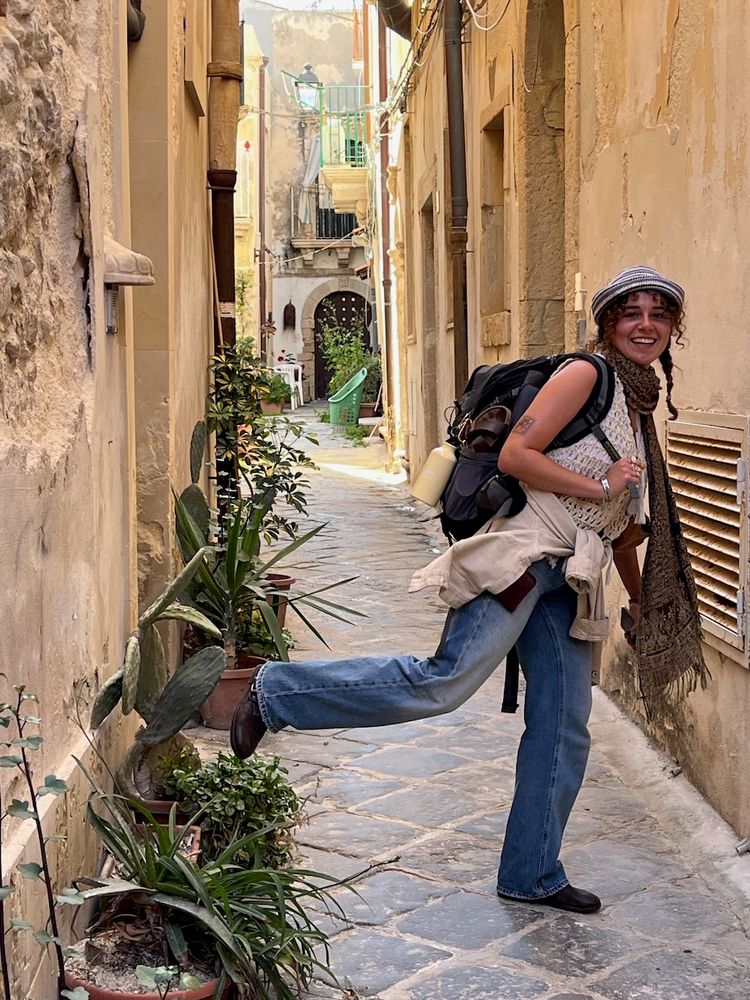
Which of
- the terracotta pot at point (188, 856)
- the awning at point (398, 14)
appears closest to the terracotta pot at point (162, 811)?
the terracotta pot at point (188, 856)

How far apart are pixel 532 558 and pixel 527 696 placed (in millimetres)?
487

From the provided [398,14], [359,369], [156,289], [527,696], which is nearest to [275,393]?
[156,289]

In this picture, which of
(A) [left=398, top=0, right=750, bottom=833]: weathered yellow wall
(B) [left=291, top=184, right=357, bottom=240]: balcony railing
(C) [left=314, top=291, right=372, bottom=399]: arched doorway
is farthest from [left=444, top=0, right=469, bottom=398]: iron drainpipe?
(B) [left=291, top=184, right=357, bottom=240]: balcony railing

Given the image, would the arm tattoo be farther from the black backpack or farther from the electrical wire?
the electrical wire

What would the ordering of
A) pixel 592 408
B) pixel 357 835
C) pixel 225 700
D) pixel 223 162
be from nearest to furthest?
1. pixel 592 408
2. pixel 357 835
3. pixel 225 700
4. pixel 223 162

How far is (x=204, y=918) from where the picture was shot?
277 cm

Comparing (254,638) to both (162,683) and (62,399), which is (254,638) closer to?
(162,683)

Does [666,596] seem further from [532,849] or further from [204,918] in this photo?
[204,918]

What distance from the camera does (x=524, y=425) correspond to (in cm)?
350

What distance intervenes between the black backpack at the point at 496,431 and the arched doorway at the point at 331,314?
40.5m

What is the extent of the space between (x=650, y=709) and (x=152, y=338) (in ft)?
8.77

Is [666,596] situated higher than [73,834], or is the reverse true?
[666,596]

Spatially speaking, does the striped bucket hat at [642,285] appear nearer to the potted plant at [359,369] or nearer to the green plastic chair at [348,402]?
the green plastic chair at [348,402]

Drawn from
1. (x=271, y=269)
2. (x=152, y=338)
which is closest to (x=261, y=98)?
(x=271, y=269)
